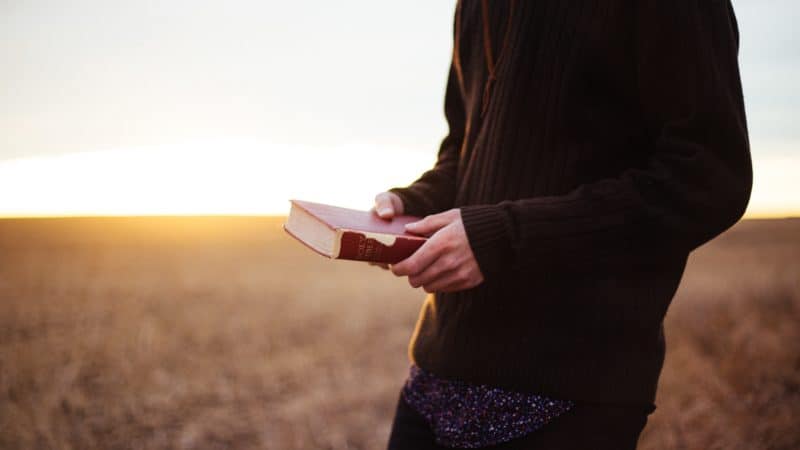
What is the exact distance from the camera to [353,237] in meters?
0.83

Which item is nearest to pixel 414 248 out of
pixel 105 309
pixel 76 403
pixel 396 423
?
pixel 396 423

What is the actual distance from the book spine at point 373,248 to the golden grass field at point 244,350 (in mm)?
2174

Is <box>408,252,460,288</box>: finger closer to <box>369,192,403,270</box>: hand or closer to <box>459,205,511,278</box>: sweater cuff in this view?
<box>459,205,511,278</box>: sweater cuff

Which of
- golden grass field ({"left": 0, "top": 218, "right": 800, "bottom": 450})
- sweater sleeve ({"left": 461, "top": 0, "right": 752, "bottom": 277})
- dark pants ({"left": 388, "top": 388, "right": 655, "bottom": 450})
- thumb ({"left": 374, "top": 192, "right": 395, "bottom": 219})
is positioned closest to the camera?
sweater sleeve ({"left": 461, "top": 0, "right": 752, "bottom": 277})

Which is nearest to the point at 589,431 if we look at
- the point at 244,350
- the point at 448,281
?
the point at 448,281

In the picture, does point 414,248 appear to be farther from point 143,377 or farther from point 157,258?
point 157,258

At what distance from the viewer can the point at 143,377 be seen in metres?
3.15

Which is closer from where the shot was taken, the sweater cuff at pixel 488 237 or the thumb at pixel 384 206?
the sweater cuff at pixel 488 237

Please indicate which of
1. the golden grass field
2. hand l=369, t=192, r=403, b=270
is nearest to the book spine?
hand l=369, t=192, r=403, b=270

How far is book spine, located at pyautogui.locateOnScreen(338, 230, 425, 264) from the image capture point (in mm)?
829

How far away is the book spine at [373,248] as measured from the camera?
2.72 ft

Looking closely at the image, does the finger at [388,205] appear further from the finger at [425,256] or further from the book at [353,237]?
the finger at [425,256]

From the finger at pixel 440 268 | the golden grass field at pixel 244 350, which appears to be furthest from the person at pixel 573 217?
the golden grass field at pixel 244 350

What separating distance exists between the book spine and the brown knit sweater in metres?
0.08
